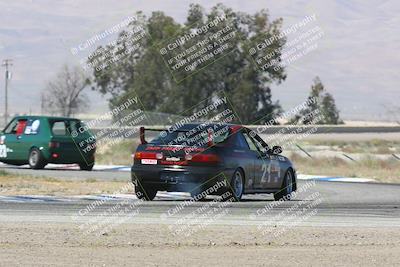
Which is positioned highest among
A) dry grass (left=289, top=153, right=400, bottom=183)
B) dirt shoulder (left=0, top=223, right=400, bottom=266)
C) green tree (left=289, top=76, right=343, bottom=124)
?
dirt shoulder (left=0, top=223, right=400, bottom=266)

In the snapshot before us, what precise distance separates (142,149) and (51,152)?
9513 millimetres

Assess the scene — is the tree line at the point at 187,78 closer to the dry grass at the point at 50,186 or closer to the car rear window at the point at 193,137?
the dry grass at the point at 50,186

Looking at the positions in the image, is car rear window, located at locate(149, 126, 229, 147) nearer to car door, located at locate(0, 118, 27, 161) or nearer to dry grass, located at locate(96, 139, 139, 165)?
car door, located at locate(0, 118, 27, 161)

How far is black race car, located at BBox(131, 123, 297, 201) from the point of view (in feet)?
56.7

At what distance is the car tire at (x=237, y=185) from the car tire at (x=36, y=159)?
10.2m

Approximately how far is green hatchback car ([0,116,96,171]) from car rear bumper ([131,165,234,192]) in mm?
9665

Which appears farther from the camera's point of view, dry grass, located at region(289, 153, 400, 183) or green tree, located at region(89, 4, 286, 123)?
green tree, located at region(89, 4, 286, 123)

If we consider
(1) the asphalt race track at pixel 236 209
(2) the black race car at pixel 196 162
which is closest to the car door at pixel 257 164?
(2) the black race car at pixel 196 162

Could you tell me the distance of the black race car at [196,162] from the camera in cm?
1730

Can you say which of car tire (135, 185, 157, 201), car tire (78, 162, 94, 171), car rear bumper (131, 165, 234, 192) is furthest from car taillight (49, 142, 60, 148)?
car rear bumper (131, 165, 234, 192)

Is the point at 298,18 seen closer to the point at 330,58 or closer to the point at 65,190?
the point at 330,58

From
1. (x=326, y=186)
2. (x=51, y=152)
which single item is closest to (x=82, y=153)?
(x=51, y=152)

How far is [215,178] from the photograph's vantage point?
56.7 feet

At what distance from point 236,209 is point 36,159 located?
39.5 ft
